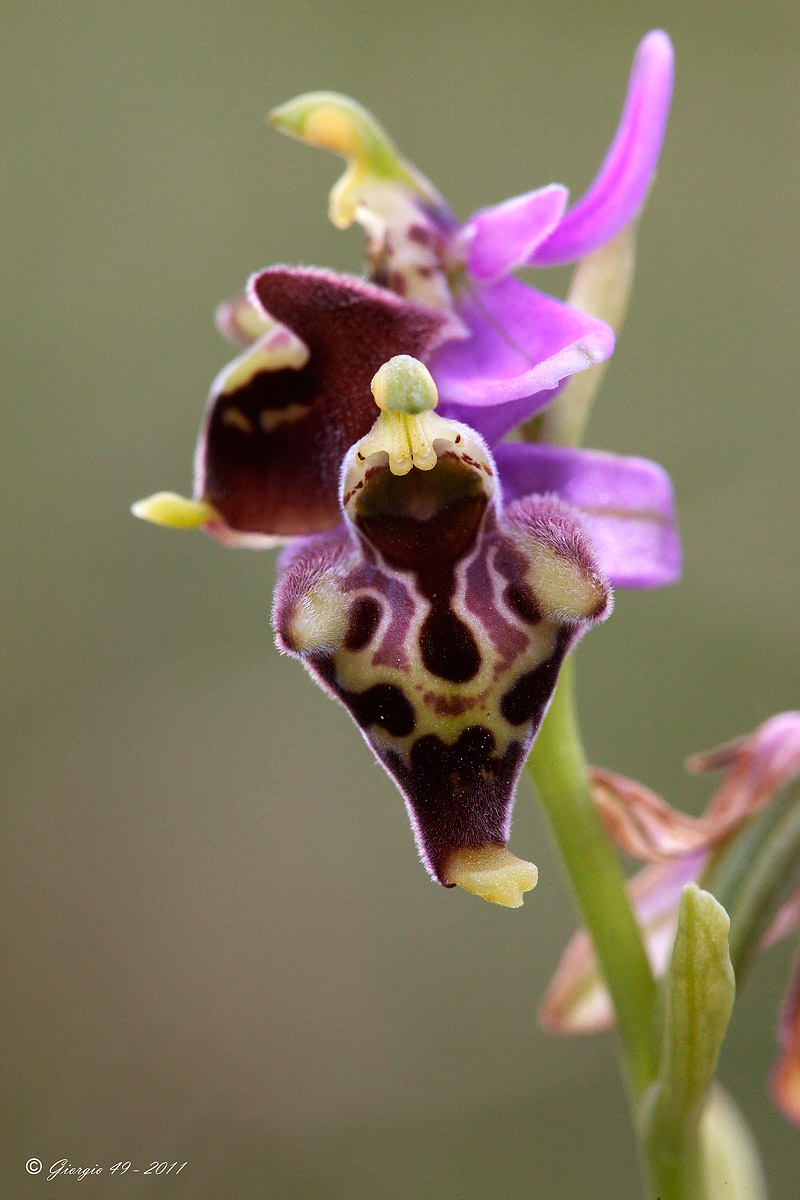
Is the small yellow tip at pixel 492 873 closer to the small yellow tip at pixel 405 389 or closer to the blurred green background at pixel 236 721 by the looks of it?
the small yellow tip at pixel 405 389

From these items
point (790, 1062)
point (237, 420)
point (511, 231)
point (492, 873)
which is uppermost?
point (511, 231)

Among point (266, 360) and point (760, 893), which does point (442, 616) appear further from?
point (760, 893)

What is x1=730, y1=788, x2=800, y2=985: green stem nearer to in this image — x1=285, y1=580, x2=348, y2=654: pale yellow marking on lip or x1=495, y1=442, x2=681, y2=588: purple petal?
x1=495, y1=442, x2=681, y2=588: purple petal

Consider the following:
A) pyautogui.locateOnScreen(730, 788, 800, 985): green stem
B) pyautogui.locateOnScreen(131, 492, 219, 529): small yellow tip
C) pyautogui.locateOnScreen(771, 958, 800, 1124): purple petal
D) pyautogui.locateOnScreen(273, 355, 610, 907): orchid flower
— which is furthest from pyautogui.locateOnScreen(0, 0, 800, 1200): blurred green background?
pyautogui.locateOnScreen(273, 355, 610, 907): orchid flower

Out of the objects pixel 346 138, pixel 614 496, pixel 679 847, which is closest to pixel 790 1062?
pixel 679 847

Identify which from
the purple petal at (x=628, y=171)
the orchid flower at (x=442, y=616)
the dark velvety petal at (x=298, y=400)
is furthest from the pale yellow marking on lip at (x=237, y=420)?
the purple petal at (x=628, y=171)
